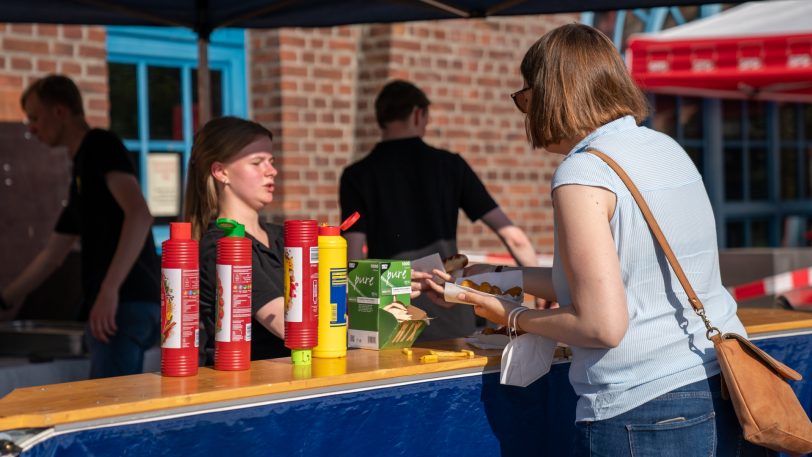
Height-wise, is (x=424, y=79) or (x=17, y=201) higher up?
(x=424, y=79)

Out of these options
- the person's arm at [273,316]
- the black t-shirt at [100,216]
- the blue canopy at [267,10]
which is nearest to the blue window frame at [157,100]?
the blue canopy at [267,10]

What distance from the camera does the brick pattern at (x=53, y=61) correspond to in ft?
19.0

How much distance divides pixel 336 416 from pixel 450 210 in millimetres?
2255

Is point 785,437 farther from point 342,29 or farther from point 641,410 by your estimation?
point 342,29

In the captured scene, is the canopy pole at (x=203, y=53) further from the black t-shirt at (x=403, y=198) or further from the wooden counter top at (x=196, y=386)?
the wooden counter top at (x=196, y=386)

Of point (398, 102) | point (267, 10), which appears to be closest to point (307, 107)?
point (267, 10)

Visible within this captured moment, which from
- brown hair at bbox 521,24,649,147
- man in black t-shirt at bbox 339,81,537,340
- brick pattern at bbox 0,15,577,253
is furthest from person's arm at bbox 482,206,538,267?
brown hair at bbox 521,24,649,147

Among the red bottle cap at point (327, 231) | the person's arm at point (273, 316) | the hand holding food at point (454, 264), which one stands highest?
the red bottle cap at point (327, 231)

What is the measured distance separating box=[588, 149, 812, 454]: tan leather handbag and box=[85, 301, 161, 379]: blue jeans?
8.22 feet

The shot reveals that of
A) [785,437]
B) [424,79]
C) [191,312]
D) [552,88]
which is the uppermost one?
[424,79]

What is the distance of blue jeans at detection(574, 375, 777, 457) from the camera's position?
91.7 inches

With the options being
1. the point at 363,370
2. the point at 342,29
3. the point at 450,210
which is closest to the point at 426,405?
the point at 363,370

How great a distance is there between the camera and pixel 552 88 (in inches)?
93.7

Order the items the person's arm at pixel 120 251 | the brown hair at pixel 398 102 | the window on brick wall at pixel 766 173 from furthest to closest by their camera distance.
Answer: the window on brick wall at pixel 766 173 < the brown hair at pixel 398 102 < the person's arm at pixel 120 251
